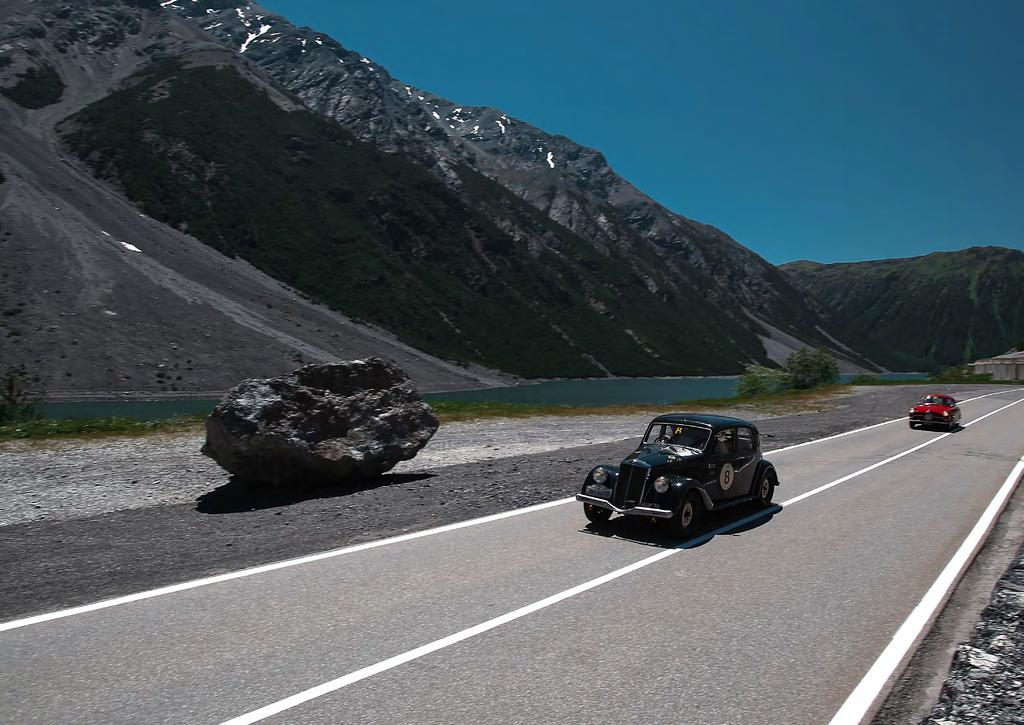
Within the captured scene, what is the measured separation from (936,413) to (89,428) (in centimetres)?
3420

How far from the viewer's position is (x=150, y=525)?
34.5 ft

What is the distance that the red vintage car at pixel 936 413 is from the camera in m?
30.0

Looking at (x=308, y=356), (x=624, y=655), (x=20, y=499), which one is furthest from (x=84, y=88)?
(x=624, y=655)

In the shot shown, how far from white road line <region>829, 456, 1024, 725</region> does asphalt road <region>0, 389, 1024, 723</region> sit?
10cm

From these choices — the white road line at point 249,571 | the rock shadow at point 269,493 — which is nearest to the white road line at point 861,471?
the white road line at point 249,571

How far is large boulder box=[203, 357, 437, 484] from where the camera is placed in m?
13.6

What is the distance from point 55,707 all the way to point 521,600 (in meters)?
4.01

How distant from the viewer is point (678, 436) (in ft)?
37.0

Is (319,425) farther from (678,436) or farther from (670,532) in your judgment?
(670,532)

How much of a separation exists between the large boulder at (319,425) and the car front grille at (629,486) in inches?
258

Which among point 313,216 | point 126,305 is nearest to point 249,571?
point 126,305

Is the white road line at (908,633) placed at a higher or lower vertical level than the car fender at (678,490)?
lower

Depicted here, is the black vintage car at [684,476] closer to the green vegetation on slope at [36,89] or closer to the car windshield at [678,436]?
the car windshield at [678,436]

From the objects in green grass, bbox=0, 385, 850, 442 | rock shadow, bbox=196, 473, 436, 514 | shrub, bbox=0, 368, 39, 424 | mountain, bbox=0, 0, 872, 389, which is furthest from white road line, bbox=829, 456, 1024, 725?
mountain, bbox=0, 0, 872, 389
